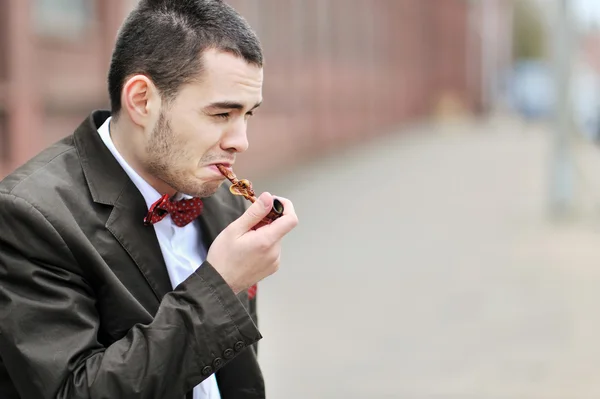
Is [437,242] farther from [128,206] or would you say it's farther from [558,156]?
[128,206]

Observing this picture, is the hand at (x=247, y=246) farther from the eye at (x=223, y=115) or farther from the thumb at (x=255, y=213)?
the eye at (x=223, y=115)

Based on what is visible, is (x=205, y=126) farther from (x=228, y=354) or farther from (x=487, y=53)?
(x=487, y=53)

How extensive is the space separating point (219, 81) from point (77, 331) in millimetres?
551

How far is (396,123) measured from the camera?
118 ft

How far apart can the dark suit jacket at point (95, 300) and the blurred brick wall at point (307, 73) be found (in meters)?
8.09

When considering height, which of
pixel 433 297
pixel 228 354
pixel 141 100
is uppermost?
pixel 141 100

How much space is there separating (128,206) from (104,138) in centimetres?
18

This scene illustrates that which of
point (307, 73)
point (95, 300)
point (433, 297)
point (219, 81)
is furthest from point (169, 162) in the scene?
point (307, 73)

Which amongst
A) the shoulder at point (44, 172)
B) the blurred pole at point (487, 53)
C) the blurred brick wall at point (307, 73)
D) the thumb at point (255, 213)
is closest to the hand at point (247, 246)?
the thumb at point (255, 213)

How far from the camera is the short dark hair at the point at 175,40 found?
2000 millimetres

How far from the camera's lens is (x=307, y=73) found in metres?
21.7

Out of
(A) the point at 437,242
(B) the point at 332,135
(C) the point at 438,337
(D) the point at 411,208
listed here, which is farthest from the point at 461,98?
(C) the point at 438,337

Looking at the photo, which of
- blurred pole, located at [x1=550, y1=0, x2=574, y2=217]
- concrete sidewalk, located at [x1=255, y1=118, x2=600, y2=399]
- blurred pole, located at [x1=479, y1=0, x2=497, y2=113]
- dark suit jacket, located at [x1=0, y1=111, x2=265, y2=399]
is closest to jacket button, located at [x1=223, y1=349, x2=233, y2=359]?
dark suit jacket, located at [x1=0, y1=111, x2=265, y2=399]

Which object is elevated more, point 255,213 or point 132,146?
point 132,146
